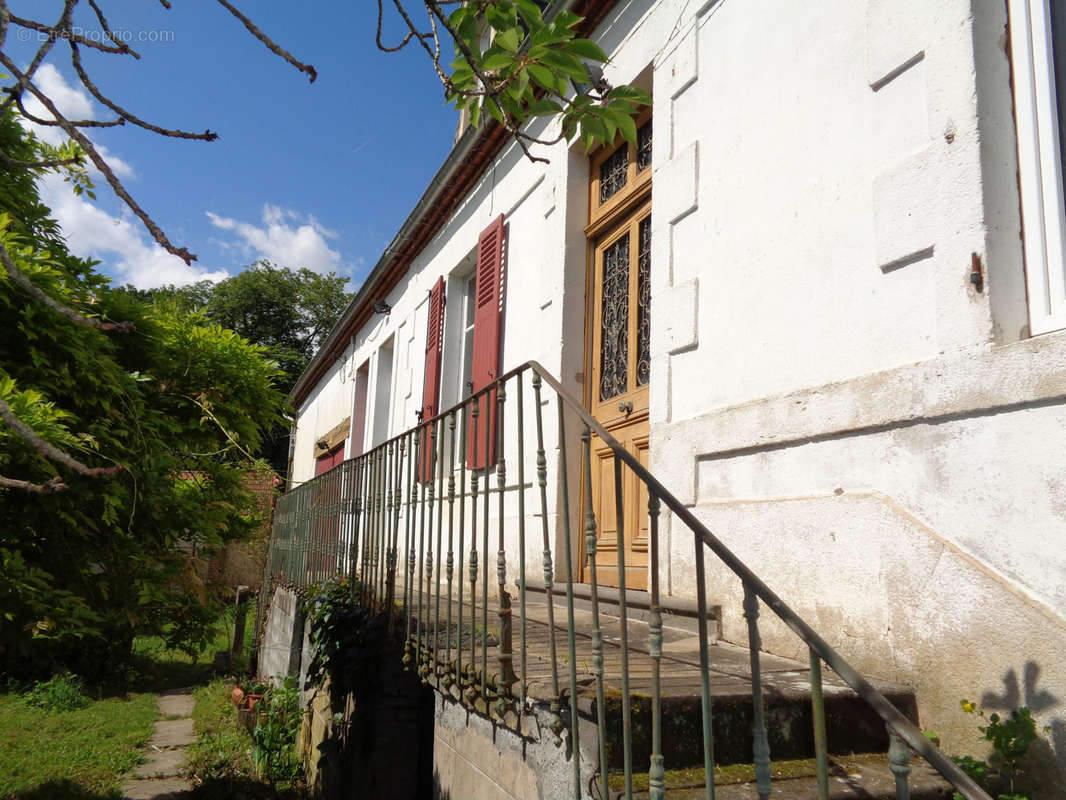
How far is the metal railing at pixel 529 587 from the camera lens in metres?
1.48

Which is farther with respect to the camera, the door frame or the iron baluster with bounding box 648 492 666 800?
the door frame

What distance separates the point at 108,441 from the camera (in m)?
3.38

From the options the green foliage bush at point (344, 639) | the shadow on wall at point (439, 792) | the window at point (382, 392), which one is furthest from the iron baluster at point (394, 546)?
the window at point (382, 392)

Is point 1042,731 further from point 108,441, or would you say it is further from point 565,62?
point 108,441

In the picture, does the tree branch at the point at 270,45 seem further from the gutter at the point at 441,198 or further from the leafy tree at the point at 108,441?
the gutter at the point at 441,198

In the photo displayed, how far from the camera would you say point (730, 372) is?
Answer: 10.5 feet

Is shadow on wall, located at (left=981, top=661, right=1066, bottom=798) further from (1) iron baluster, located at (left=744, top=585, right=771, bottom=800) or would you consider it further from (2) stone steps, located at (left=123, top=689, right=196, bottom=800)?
(2) stone steps, located at (left=123, top=689, right=196, bottom=800)

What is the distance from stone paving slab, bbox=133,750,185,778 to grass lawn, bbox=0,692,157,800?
0.10 metres

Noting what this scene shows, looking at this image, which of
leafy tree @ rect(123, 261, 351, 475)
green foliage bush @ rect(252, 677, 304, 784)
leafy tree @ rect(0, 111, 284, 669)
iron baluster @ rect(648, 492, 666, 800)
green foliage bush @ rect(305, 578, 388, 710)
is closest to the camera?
iron baluster @ rect(648, 492, 666, 800)

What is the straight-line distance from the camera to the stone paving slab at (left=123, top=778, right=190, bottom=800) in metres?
5.19

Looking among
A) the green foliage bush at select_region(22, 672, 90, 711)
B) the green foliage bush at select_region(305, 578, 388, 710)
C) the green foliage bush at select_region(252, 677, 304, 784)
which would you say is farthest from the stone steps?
the green foliage bush at select_region(305, 578, 388, 710)

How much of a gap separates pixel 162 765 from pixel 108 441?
148 inches

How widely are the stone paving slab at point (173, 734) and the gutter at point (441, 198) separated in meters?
5.14

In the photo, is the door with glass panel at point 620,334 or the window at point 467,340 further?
the window at point 467,340
